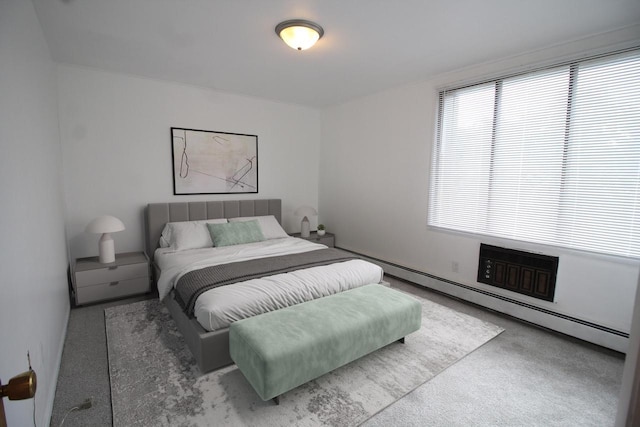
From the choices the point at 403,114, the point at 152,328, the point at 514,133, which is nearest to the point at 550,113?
the point at 514,133

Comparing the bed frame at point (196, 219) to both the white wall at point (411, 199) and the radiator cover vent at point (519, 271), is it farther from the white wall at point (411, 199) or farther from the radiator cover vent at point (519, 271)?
the radiator cover vent at point (519, 271)

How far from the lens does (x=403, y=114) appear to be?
3982 mm

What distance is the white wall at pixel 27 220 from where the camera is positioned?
1280 mm

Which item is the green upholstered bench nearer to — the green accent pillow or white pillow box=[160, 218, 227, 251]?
the green accent pillow

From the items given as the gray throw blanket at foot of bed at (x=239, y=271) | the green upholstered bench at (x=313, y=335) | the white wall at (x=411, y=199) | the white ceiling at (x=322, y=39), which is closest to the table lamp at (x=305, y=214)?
the white wall at (x=411, y=199)

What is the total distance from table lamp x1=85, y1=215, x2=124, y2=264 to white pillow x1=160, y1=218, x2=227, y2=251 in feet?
1.74

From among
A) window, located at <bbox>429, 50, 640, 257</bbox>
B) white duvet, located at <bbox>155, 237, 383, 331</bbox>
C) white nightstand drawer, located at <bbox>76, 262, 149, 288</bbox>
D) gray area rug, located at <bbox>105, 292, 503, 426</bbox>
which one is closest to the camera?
gray area rug, located at <bbox>105, 292, 503, 426</bbox>

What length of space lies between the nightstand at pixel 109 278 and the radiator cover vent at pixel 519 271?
3.73 m

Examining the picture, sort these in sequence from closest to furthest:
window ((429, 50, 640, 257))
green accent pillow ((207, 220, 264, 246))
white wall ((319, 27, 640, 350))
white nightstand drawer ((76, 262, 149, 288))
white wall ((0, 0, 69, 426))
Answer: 1. white wall ((0, 0, 69, 426))
2. window ((429, 50, 640, 257))
3. white wall ((319, 27, 640, 350))
4. white nightstand drawer ((76, 262, 149, 288))
5. green accent pillow ((207, 220, 264, 246))

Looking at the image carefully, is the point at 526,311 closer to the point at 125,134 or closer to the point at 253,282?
the point at 253,282

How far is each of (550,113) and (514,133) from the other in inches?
12.6

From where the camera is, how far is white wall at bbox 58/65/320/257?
132 inches

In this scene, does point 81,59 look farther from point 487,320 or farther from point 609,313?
point 609,313

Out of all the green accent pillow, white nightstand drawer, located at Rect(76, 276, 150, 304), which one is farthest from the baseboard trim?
white nightstand drawer, located at Rect(76, 276, 150, 304)
